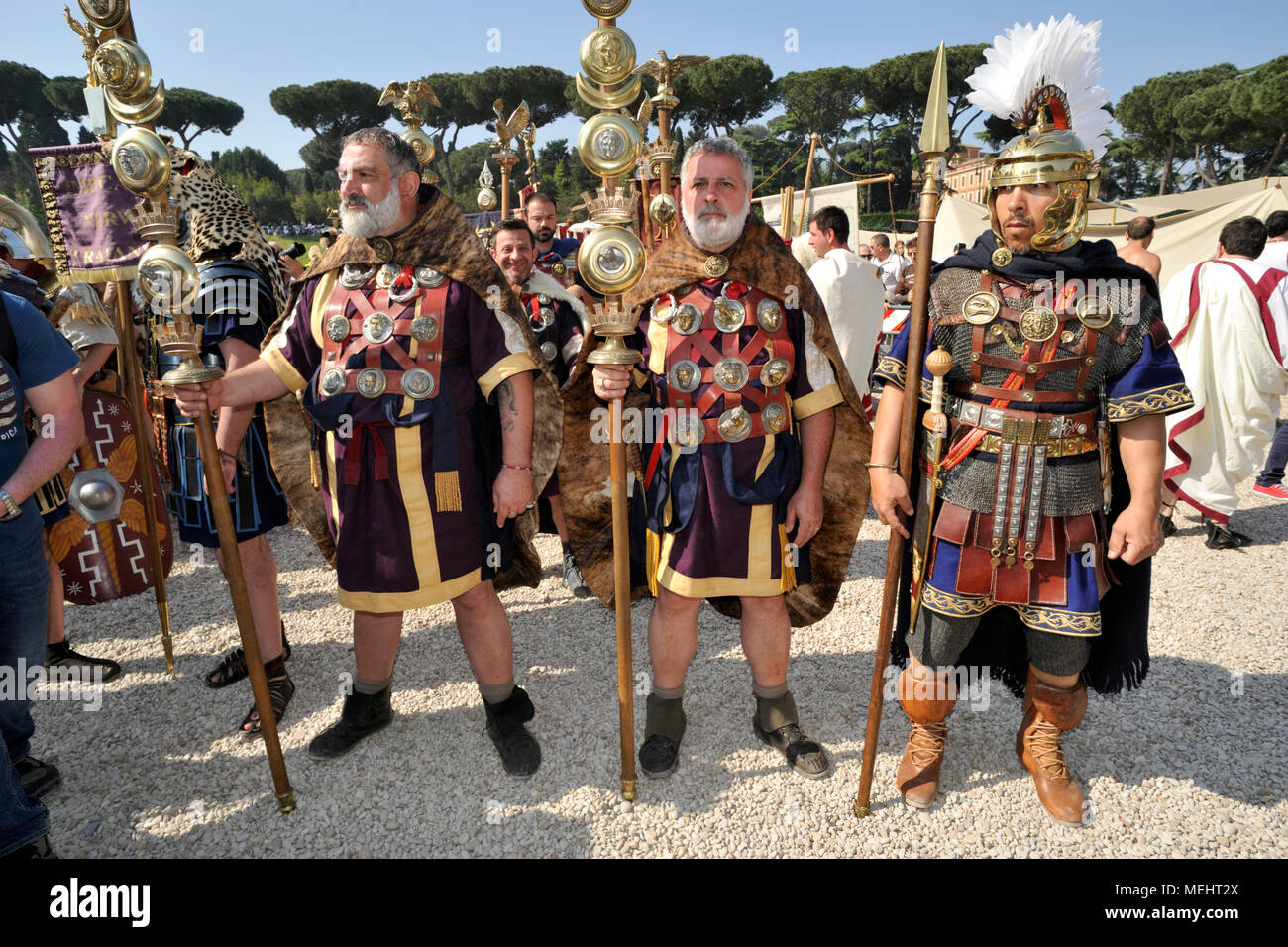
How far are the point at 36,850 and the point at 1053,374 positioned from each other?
403 centimetres

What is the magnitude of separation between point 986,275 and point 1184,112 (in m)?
51.3

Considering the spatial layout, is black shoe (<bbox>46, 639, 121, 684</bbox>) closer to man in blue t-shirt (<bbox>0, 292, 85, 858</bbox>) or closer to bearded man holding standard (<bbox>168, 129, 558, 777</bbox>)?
man in blue t-shirt (<bbox>0, 292, 85, 858</bbox>)

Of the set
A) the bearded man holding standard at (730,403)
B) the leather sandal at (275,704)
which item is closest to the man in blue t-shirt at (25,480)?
the leather sandal at (275,704)

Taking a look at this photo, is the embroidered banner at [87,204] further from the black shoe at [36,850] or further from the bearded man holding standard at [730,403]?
the bearded man holding standard at [730,403]

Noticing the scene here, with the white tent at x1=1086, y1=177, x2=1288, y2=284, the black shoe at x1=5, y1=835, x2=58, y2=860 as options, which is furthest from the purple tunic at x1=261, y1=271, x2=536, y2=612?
the white tent at x1=1086, y1=177, x2=1288, y2=284

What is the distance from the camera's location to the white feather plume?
2445mm

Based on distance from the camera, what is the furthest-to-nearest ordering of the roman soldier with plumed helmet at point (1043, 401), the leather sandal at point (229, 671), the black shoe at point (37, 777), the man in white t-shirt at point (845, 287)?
the man in white t-shirt at point (845, 287) < the leather sandal at point (229, 671) < the black shoe at point (37, 777) < the roman soldier with plumed helmet at point (1043, 401)

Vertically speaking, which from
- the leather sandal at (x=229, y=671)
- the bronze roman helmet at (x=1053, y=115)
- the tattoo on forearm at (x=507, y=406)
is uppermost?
the bronze roman helmet at (x=1053, y=115)

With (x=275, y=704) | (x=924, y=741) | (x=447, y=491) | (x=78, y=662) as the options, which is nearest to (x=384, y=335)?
(x=447, y=491)

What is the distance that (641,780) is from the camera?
9.91ft

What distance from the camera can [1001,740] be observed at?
322cm

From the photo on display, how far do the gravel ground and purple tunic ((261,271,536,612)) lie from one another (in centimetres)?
91

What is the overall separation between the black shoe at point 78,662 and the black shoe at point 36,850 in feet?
5.05

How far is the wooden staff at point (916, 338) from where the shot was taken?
2305mm
